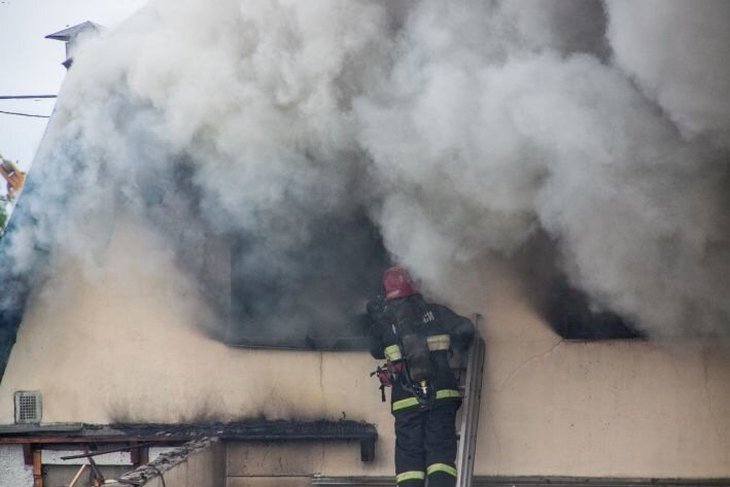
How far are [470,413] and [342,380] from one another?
1.10 metres

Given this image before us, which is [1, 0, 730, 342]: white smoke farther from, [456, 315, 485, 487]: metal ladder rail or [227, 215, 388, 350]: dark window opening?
[456, 315, 485, 487]: metal ladder rail

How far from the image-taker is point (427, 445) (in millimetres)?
6828

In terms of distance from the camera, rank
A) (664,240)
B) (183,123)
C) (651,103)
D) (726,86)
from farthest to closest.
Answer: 1. (183,123)
2. (664,240)
3. (651,103)
4. (726,86)

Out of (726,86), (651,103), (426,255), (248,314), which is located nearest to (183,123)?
(248,314)

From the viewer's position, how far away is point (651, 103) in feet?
19.6

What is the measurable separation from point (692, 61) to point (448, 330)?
8.67 feet

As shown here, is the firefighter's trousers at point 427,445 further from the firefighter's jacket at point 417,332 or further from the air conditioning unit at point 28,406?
the air conditioning unit at point 28,406

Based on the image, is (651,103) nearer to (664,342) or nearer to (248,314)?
(664,342)

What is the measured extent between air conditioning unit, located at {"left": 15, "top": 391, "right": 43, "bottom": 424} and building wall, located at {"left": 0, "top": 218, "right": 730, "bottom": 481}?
61 mm

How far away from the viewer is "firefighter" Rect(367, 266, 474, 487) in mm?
6789

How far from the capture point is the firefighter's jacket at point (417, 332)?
6.87m

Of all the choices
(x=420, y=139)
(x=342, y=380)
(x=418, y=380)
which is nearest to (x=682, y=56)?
Answer: (x=420, y=139)

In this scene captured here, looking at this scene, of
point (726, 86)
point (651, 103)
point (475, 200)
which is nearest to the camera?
point (726, 86)

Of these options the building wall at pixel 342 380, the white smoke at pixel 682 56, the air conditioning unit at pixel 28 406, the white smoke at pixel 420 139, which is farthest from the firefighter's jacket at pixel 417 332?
the air conditioning unit at pixel 28 406
